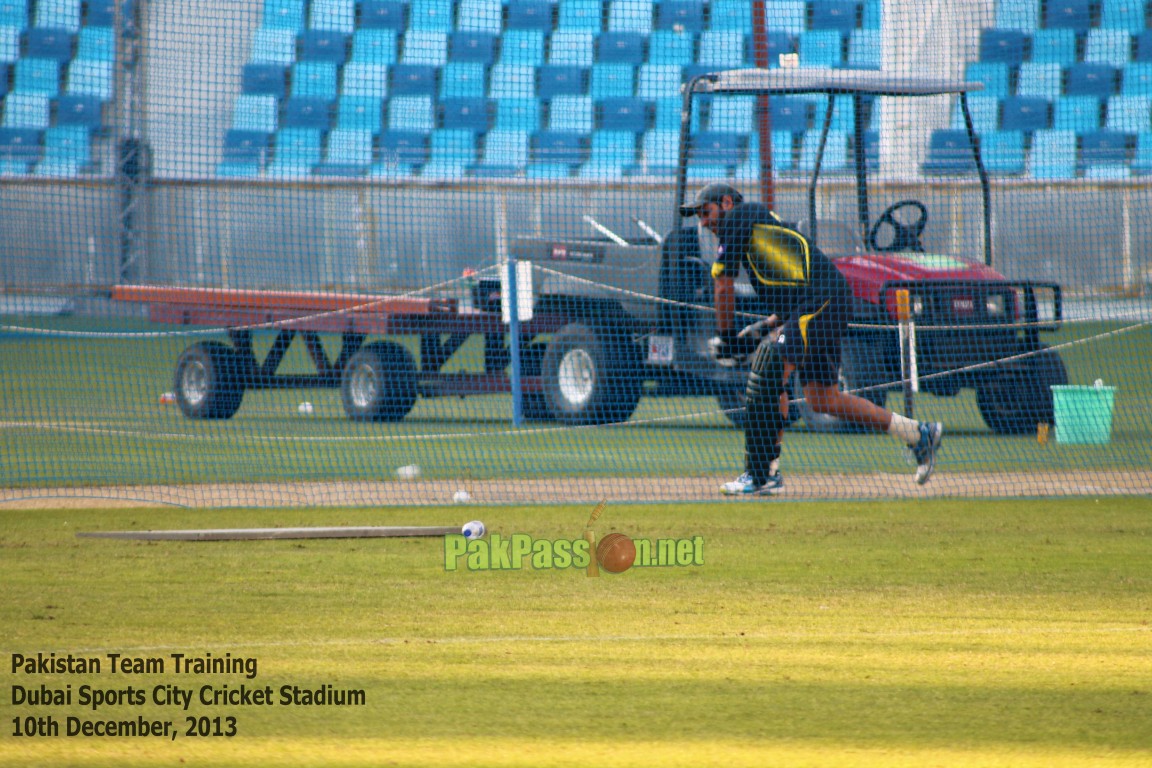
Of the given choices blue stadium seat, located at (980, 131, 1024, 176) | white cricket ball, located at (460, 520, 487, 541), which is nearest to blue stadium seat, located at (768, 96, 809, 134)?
blue stadium seat, located at (980, 131, 1024, 176)

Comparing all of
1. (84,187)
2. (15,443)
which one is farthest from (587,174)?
(15,443)

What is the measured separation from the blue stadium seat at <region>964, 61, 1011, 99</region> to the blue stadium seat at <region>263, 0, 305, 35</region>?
727cm

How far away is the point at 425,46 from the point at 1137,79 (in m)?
11.7

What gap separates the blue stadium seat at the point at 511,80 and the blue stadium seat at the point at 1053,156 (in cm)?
656

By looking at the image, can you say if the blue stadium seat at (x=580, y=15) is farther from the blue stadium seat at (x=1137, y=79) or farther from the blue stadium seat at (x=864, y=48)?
the blue stadium seat at (x=1137, y=79)

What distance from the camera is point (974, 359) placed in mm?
13602

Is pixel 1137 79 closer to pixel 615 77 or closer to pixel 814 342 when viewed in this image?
pixel 615 77

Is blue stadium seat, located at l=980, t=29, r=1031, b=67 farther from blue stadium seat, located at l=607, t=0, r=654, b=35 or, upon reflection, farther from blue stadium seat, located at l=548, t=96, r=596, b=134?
blue stadium seat, located at l=548, t=96, r=596, b=134

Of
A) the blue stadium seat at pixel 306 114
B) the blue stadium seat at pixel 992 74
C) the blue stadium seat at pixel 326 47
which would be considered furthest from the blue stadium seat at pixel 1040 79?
the blue stadium seat at pixel 306 114

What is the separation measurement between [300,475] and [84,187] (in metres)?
9.96

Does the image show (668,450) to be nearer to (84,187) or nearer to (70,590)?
(70,590)

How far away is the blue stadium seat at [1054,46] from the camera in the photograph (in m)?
20.3

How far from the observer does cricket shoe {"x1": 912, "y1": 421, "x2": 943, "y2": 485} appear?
945 cm

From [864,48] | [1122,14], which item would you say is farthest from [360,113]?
[1122,14]
